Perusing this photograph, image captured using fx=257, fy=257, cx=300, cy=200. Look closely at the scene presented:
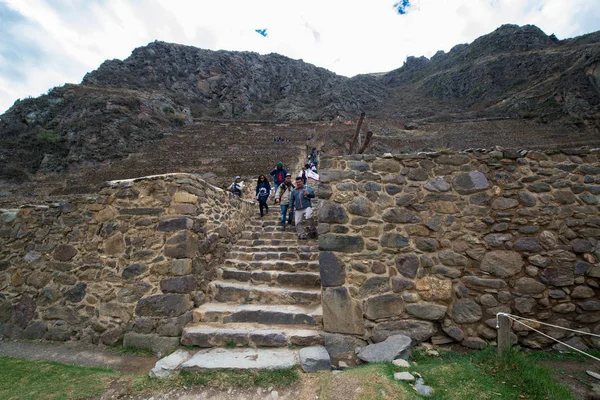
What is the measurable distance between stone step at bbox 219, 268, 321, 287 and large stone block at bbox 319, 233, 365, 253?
107 centimetres

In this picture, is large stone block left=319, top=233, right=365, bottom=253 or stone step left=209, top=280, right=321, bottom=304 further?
stone step left=209, top=280, right=321, bottom=304

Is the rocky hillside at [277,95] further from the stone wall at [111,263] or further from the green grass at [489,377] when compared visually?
the green grass at [489,377]

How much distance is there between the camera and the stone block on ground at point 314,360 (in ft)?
8.91

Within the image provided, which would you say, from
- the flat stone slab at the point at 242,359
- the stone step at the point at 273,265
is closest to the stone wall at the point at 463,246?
the flat stone slab at the point at 242,359

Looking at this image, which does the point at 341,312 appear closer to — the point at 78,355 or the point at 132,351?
the point at 132,351

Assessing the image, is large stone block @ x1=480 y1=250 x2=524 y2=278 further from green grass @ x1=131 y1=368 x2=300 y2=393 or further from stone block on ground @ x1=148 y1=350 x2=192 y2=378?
stone block on ground @ x1=148 y1=350 x2=192 y2=378

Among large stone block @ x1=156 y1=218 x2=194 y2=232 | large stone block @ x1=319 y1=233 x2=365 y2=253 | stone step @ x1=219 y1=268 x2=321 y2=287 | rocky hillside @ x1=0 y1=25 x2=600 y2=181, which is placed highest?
rocky hillside @ x1=0 y1=25 x2=600 y2=181

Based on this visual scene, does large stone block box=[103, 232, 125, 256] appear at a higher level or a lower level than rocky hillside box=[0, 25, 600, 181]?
lower

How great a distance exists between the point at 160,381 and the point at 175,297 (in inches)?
39.9

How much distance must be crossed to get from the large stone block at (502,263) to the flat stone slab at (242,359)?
2502 mm

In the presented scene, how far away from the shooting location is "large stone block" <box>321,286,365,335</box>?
123 inches

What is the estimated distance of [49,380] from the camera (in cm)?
272

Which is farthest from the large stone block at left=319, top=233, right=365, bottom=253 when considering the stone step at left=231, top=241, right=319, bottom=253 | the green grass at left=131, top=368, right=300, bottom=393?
the stone step at left=231, top=241, right=319, bottom=253

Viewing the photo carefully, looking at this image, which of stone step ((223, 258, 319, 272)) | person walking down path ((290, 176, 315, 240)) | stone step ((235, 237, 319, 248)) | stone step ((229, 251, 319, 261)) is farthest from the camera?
person walking down path ((290, 176, 315, 240))
